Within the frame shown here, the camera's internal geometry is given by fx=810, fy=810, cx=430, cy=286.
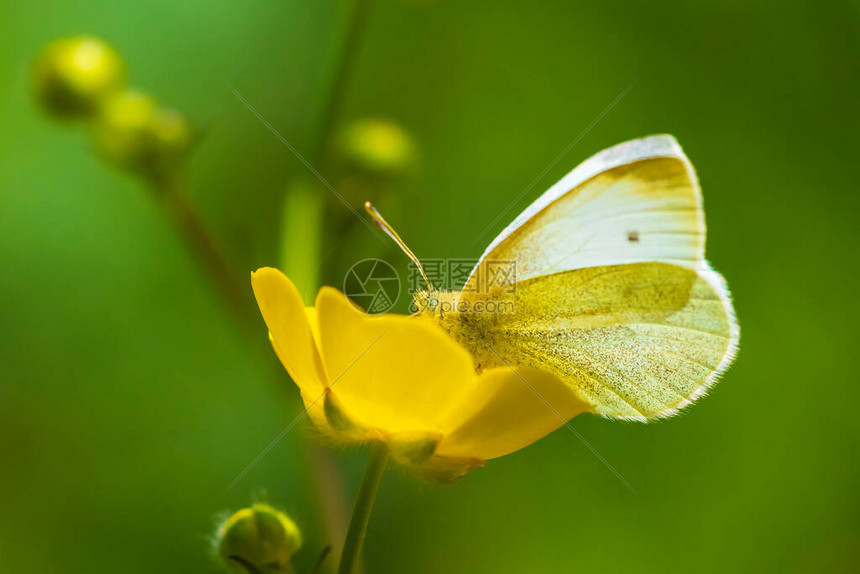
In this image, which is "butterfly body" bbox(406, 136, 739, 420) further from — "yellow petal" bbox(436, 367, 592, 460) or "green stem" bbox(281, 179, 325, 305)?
"green stem" bbox(281, 179, 325, 305)

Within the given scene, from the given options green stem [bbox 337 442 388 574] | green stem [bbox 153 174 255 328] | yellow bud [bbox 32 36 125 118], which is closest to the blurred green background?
green stem [bbox 153 174 255 328]

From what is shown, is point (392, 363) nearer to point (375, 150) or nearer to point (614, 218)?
point (614, 218)

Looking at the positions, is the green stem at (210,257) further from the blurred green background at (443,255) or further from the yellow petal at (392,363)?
the yellow petal at (392,363)

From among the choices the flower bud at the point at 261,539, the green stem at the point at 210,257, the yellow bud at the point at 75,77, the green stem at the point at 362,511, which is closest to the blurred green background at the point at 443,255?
the green stem at the point at 210,257

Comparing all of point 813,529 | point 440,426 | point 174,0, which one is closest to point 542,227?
point 440,426

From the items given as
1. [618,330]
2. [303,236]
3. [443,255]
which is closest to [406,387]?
[618,330]
